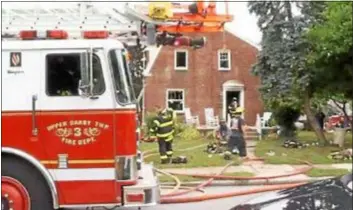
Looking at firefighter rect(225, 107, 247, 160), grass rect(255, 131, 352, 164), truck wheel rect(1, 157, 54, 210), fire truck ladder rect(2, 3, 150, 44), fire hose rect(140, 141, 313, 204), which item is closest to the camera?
truck wheel rect(1, 157, 54, 210)

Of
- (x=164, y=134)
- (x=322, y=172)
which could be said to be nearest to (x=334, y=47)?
(x=322, y=172)

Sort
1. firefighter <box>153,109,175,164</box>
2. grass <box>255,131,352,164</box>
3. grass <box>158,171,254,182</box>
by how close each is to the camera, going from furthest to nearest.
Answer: grass <box>255,131,352,164</box> < firefighter <box>153,109,175,164</box> < grass <box>158,171,254,182</box>

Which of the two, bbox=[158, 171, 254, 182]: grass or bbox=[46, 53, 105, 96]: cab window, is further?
bbox=[158, 171, 254, 182]: grass

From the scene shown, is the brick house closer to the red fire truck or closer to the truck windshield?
the truck windshield

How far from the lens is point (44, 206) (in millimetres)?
5977

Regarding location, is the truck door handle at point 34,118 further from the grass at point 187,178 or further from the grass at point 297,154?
the grass at point 297,154

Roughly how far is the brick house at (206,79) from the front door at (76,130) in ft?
78.4

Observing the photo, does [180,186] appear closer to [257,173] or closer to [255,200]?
[257,173]

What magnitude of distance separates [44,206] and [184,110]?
23.9m

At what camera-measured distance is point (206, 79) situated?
100 ft

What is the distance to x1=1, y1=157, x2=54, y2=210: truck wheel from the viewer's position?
5930mm

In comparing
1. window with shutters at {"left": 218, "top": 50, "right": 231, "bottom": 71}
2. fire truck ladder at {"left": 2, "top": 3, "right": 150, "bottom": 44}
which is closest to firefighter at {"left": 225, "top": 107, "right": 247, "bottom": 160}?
fire truck ladder at {"left": 2, "top": 3, "right": 150, "bottom": 44}

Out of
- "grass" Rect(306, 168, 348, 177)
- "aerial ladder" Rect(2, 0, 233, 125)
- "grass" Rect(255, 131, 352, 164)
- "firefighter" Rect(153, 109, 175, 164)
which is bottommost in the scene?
"grass" Rect(255, 131, 352, 164)

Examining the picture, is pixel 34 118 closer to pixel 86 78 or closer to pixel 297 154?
pixel 86 78
